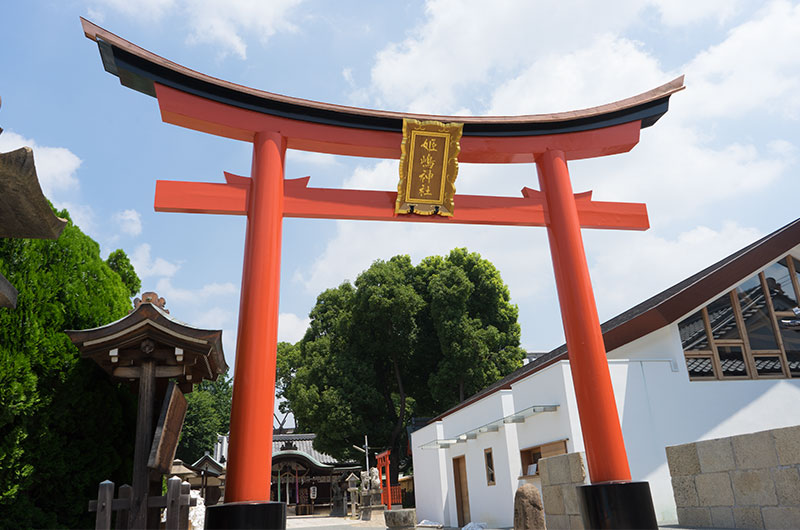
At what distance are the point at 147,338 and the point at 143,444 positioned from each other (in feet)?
3.97

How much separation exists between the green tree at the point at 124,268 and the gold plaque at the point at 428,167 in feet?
17.9

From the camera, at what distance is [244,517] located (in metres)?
4.61

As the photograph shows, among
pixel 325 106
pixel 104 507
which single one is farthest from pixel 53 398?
pixel 325 106

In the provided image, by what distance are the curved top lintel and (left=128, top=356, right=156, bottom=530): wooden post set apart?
302 centimetres

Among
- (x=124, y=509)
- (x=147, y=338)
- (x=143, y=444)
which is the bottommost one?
(x=124, y=509)

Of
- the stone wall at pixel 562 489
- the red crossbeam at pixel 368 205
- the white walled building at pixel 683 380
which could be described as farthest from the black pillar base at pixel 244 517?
the white walled building at pixel 683 380

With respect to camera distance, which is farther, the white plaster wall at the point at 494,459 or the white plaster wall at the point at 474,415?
the white plaster wall at the point at 474,415

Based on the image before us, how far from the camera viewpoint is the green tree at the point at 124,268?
30.4 ft

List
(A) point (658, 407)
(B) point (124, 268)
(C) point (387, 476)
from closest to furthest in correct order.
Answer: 1. (B) point (124, 268)
2. (A) point (658, 407)
3. (C) point (387, 476)

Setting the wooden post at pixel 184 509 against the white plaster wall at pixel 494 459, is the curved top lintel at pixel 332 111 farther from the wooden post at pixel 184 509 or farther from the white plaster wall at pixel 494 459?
the white plaster wall at pixel 494 459

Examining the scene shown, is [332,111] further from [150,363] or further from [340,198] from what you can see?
[150,363]

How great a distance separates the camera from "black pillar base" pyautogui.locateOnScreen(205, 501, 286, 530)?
461 centimetres

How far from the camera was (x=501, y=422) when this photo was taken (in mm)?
12008

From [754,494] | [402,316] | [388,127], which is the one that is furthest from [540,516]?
[402,316]
